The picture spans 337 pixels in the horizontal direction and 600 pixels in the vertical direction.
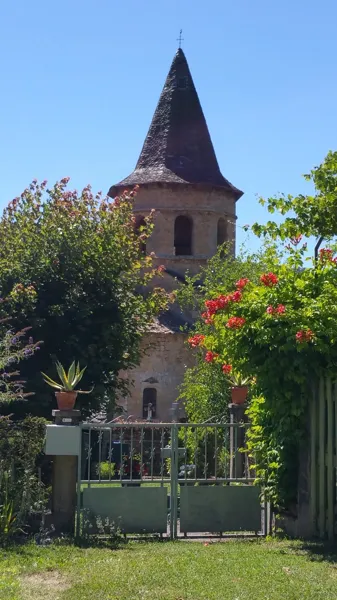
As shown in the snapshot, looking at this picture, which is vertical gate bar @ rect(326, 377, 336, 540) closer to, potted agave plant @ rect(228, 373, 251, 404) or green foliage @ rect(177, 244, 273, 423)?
potted agave plant @ rect(228, 373, 251, 404)

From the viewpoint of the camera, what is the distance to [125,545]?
9828mm

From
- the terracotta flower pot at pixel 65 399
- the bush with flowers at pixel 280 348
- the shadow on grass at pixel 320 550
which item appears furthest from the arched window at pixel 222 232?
the shadow on grass at pixel 320 550

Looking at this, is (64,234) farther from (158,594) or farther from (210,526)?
(158,594)

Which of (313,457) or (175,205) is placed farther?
(175,205)

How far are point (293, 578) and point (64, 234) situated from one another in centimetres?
1083

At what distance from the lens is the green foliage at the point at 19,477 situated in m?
9.92

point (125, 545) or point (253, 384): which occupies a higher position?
point (253, 384)

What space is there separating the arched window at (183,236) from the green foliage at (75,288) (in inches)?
572

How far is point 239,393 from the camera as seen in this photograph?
1319 cm

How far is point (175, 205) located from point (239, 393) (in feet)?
63.8

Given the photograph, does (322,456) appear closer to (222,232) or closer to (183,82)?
(222,232)

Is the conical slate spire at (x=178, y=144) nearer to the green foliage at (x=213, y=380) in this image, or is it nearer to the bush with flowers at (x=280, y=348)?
the green foliage at (x=213, y=380)

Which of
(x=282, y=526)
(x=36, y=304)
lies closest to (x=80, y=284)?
(x=36, y=304)

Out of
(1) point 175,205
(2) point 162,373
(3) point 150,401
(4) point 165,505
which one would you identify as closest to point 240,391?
(4) point 165,505
